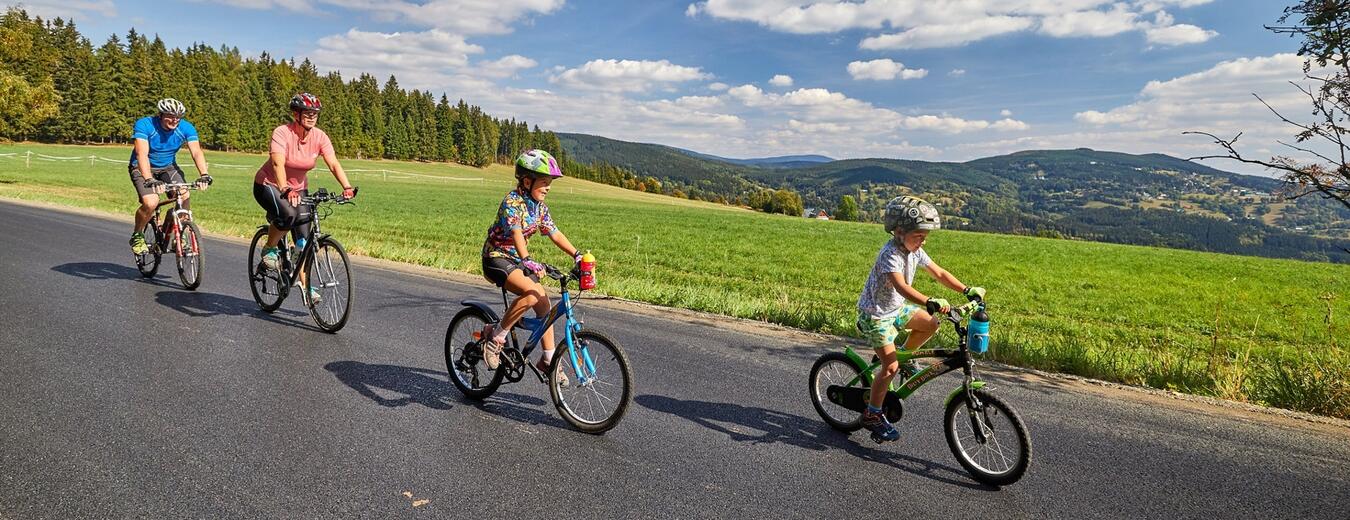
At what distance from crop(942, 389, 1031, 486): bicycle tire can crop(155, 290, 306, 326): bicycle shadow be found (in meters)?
6.88

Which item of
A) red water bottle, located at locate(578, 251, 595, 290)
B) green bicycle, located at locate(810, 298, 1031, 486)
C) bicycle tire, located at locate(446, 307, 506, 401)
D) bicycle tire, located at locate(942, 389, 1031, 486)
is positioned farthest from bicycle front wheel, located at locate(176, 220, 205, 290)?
bicycle tire, located at locate(942, 389, 1031, 486)

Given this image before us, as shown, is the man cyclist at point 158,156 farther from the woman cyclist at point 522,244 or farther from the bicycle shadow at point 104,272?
the woman cyclist at point 522,244

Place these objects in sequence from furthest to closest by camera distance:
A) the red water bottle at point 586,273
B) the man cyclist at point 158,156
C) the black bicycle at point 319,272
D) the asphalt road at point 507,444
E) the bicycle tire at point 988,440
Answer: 1. the man cyclist at point 158,156
2. the black bicycle at point 319,272
3. the red water bottle at point 586,273
4. the bicycle tire at point 988,440
5. the asphalt road at point 507,444

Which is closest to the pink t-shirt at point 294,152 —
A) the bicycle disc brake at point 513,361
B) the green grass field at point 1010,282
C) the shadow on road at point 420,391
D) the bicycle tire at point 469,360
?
the shadow on road at point 420,391

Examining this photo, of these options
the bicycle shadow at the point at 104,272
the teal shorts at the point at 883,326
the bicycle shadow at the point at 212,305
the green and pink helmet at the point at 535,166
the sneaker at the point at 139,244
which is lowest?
the bicycle shadow at the point at 212,305

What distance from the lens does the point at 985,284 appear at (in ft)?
89.7

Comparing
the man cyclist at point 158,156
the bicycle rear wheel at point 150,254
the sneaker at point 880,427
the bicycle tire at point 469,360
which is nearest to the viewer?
the sneaker at point 880,427

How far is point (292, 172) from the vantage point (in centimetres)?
784

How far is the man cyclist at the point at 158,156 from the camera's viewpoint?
8.88m

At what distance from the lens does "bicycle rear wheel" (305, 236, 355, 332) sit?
7.46 metres

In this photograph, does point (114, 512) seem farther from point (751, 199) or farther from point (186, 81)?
point (751, 199)

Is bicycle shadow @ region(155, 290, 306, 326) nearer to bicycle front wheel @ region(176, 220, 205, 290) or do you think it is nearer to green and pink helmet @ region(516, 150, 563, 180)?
bicycle front wheel @ region(176, 220, 205, 290)

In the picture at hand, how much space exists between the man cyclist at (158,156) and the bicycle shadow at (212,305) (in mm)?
1289

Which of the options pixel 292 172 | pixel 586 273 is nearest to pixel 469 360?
pixel 586 273
